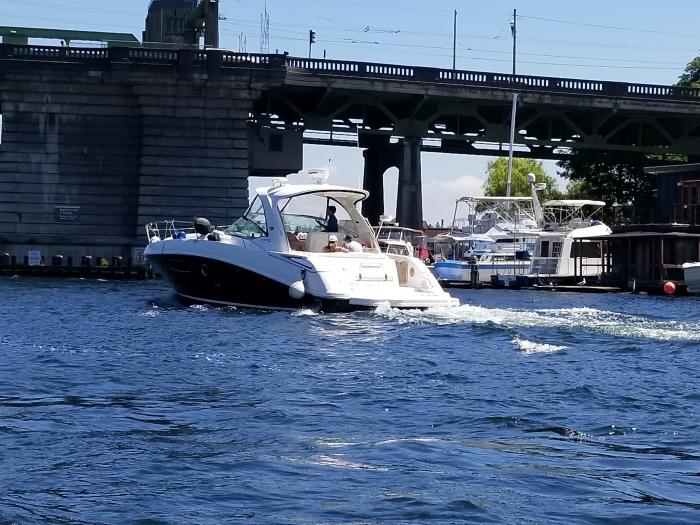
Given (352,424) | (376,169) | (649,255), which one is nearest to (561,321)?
(352,424)

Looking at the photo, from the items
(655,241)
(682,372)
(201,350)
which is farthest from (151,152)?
(682,372)

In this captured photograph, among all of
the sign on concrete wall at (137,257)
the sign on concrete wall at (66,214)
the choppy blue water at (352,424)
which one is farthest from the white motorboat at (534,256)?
the choppy blue water at (352,424)

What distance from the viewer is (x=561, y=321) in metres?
25.8

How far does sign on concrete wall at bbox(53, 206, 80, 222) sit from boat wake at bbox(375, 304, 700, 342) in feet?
130

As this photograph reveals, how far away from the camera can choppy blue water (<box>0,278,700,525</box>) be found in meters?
10.1

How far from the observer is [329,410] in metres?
14.5

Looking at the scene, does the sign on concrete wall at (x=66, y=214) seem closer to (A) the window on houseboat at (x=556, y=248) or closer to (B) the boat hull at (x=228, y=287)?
(A) the window on houseboat at (x=556, y=248)

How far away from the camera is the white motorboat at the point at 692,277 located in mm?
47500

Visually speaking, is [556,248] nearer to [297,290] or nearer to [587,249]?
[587,249]

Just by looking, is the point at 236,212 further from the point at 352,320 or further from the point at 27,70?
the point at 352,320

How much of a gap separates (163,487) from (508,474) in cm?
294

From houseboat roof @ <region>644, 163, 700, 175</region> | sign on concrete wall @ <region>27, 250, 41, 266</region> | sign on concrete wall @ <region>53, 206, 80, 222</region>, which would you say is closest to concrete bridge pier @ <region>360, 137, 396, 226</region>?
houseboat roof @ <region>644, 163, 700, 175</region>

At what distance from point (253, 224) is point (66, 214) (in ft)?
118

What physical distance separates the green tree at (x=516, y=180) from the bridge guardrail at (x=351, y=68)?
35095 mm
